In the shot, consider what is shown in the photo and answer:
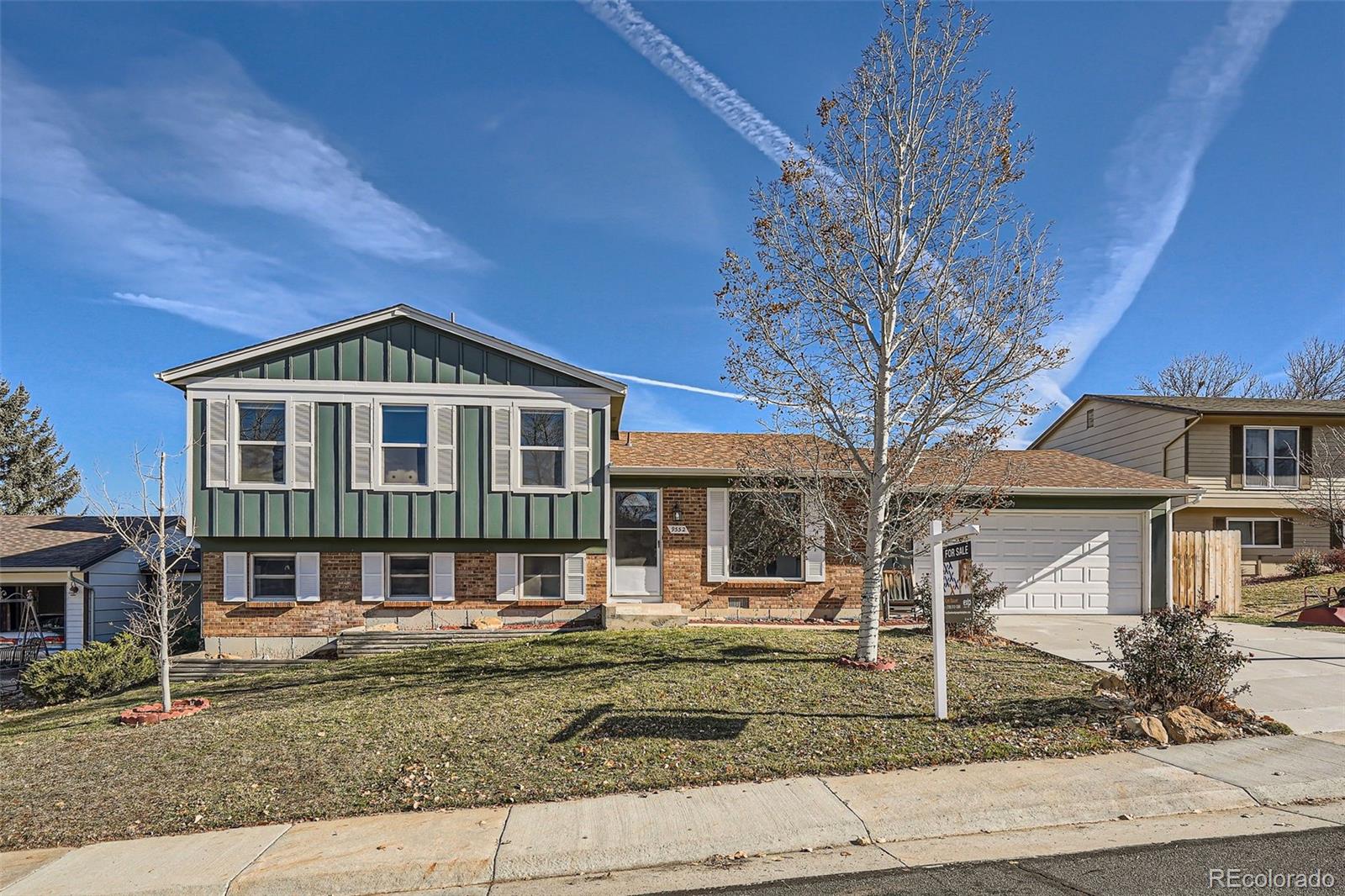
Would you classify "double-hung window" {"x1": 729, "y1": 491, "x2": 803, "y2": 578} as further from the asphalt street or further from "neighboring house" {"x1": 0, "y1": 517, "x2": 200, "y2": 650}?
"neighboring house" {"x1": 0, "y1": 517, "x2": 200, "y2": 650}

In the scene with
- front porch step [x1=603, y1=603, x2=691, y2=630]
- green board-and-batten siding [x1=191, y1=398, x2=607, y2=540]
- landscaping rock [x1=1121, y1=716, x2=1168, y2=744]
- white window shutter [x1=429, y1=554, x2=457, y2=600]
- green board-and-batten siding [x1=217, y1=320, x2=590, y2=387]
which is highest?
green board-and-batten siding [x1=217, y1=320, x2=590, y2=387]

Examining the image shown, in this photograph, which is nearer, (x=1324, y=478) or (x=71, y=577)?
(x=71, y=577)

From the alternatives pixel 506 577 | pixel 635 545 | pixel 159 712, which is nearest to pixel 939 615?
pixel 635 545

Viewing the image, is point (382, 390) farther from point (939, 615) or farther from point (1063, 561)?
point (1063, 561)

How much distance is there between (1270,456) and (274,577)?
26.0 metres

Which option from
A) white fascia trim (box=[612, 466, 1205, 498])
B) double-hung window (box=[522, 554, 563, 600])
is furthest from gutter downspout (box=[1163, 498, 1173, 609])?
double-hung window (box=[522, 554, 563, 600])

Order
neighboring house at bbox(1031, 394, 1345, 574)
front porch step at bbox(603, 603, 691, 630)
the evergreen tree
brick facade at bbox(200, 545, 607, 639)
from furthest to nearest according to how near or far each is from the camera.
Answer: the evergreen tree → neighboring house at bbox(1031, 394, 1345, 574) → brick facade at bbox(200, 545, 607, 639) → front porch step at bbox(603, 603, 691, 630)

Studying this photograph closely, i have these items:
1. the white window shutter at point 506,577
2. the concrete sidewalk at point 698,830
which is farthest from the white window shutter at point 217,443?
the concrete sidewalk at point 698,830

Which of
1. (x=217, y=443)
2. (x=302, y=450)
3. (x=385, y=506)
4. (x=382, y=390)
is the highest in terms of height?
(x=382, y=390)

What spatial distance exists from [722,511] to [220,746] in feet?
31.1

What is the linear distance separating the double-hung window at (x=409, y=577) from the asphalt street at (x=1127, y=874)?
1134cm

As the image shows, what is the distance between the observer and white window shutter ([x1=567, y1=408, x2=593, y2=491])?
14867 millimetres

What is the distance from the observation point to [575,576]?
1524cm

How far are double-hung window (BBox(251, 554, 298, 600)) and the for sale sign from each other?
1173cm
